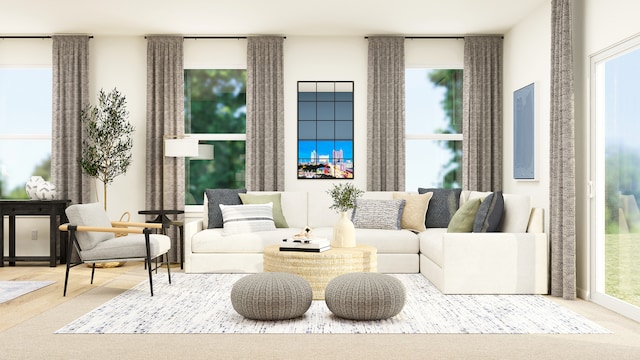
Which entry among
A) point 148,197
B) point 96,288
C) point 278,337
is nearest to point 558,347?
point 278,337

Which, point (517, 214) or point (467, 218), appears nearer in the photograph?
point (517, 214)

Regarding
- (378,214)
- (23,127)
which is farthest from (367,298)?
(23,127)

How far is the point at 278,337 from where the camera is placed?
12.1 feet

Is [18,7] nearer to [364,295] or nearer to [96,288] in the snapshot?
[96,288]

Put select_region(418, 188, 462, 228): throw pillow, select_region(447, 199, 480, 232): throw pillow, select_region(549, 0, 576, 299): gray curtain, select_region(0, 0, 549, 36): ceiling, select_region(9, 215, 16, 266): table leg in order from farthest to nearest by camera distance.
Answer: select_region(9, 215, 16, 266): table leg
select_region(418, 188, 462, 228): throw pillow
select_region(0, 0, 549, 36): ceiling
select_region(447, 199, 480, 232): throw pillow
select_region(549, 0, 576, 299): gray curtain

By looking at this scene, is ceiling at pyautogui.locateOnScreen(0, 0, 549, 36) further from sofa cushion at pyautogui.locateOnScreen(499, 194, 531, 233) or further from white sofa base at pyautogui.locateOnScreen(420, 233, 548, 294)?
white sofa base at pyautogui.locateOnScreen(420, 233, 548, 294)

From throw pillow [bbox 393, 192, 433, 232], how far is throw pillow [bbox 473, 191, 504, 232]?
3.31 feet

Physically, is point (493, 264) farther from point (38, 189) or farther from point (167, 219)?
point (38, 189)

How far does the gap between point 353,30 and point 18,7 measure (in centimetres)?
376

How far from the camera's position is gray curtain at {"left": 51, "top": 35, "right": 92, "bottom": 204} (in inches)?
286

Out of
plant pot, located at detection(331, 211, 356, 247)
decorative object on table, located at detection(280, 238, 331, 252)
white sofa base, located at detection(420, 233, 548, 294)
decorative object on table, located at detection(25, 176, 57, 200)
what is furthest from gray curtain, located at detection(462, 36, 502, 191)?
decorative object on table, located at detection(25, 176, 57, 200)

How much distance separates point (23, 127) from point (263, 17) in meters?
3.56

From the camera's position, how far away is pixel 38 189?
6965 mm

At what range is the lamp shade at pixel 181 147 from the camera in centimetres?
694
